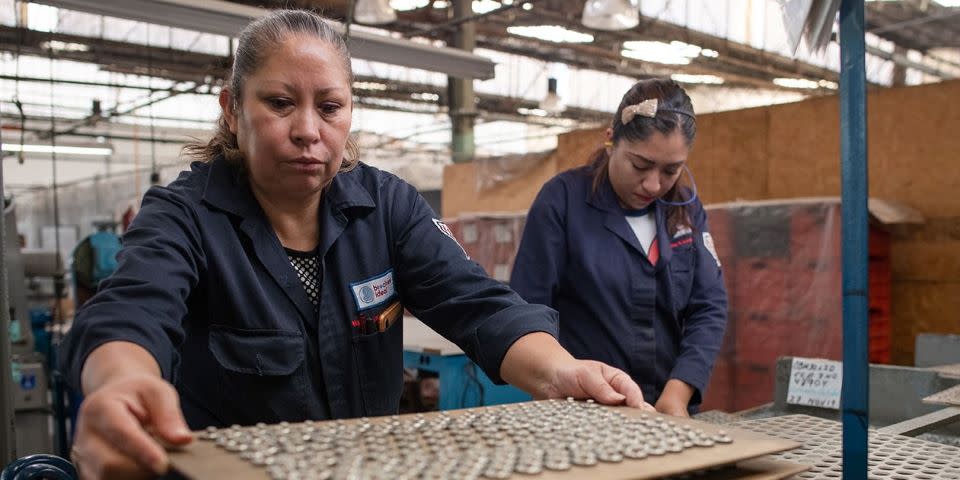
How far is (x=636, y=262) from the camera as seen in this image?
1676mm

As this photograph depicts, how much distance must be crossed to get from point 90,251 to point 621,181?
3560mm

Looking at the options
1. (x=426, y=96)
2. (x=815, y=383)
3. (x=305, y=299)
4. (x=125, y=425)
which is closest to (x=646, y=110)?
(x=815, y=383)

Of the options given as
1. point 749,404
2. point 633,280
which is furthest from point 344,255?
point 749,404

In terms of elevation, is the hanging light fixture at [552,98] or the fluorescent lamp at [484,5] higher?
the fluorescent lamp at [484,5]

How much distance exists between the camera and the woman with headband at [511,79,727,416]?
1651 mm

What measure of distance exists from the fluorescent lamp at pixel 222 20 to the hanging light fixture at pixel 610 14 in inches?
44.8

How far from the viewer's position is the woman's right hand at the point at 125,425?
630 mm

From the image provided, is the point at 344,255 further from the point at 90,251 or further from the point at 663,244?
the point at 90,251

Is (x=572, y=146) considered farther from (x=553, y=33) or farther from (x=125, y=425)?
(x=125, y=425)

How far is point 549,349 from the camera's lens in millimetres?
1049

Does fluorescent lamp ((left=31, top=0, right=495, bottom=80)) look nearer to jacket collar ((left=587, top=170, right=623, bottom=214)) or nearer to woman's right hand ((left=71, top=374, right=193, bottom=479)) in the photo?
jacket collar ((left=587, top=170, right=623, bottom=214))

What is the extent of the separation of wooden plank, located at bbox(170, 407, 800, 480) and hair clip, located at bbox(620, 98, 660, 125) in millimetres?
972

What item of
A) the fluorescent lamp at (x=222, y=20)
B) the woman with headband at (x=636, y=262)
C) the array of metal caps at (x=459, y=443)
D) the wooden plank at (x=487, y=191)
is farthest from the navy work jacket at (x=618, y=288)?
the wooden plank at (x=487, y=191)

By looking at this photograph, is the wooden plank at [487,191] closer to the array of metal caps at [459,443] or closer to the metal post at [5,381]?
the metal post at [5,381]
